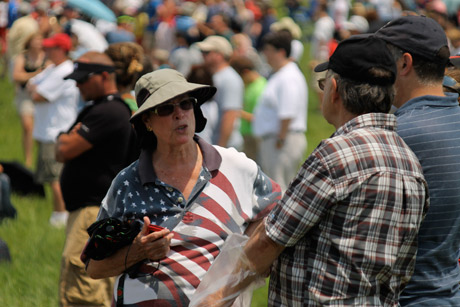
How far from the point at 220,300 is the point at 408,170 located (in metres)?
0.86

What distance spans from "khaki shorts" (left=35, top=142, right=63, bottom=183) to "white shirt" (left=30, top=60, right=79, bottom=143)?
0.31 ft

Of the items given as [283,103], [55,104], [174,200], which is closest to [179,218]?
[174,200]

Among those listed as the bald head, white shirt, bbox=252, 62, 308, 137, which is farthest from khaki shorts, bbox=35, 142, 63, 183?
the bald head

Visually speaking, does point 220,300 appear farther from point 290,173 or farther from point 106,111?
point 290,173

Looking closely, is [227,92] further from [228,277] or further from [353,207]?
[353,207]

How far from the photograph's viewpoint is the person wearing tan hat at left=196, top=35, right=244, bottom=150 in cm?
834

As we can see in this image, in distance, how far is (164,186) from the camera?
3143 mm

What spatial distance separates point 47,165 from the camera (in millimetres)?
8328

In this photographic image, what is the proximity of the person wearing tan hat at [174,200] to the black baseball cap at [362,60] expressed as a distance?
858 mm

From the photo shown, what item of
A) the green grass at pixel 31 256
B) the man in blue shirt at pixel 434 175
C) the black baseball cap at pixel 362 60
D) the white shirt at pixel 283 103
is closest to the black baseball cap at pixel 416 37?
the man in blue shirt at pixel 434 175

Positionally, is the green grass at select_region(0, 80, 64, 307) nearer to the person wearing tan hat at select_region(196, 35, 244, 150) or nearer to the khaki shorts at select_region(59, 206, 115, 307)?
the khaki shorts at select_region(59, 206, 115, 307)

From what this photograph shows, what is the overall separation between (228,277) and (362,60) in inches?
37.5

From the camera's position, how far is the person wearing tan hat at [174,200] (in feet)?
10.2

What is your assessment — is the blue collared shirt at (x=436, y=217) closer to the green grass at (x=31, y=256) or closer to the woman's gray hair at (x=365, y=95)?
the woman's gray hair at (x=365, y=95)
